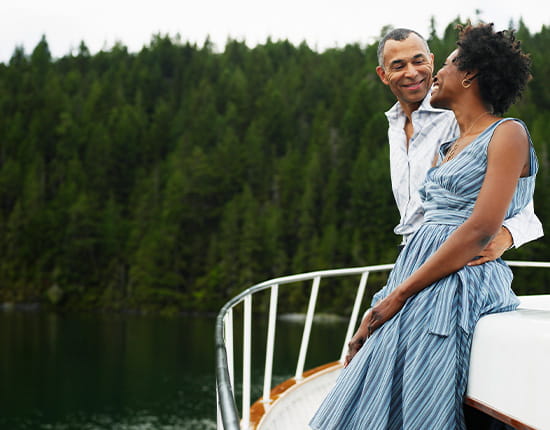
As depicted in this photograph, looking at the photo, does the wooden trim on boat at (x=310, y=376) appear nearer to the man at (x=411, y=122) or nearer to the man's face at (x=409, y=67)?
the man at (x=411, y=122)

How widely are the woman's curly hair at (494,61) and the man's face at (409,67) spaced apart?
0.59 metres

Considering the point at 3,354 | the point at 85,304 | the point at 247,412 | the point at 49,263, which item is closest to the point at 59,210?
the point at 49,263

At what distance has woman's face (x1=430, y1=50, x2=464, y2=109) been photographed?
158 cm

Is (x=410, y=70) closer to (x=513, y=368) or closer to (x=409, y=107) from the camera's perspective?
(x=409, y=107)

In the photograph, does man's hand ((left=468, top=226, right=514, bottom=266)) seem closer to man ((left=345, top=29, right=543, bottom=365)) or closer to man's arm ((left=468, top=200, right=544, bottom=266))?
man's arm ((left=468, top=200, right=544, bottom=266))

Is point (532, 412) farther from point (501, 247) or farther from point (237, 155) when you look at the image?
point (237, 155)

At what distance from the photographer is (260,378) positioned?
33.0 meters

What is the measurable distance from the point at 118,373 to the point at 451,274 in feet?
112

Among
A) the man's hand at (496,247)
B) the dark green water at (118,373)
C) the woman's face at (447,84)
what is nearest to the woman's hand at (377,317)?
the man's hand at (496,247)

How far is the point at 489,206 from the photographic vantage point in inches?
55.6

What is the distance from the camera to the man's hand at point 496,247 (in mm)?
1497

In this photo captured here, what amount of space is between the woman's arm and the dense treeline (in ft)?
169

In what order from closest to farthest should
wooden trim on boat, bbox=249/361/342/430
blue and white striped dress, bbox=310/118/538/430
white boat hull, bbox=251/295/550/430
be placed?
white boat hull, bbox=251/295/550/430, blue and white striped dress, bbox=310/118/538/430, wooden trim on boat, bbox=249/361/342/430

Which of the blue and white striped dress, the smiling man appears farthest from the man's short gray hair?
the blue and white striped dress
